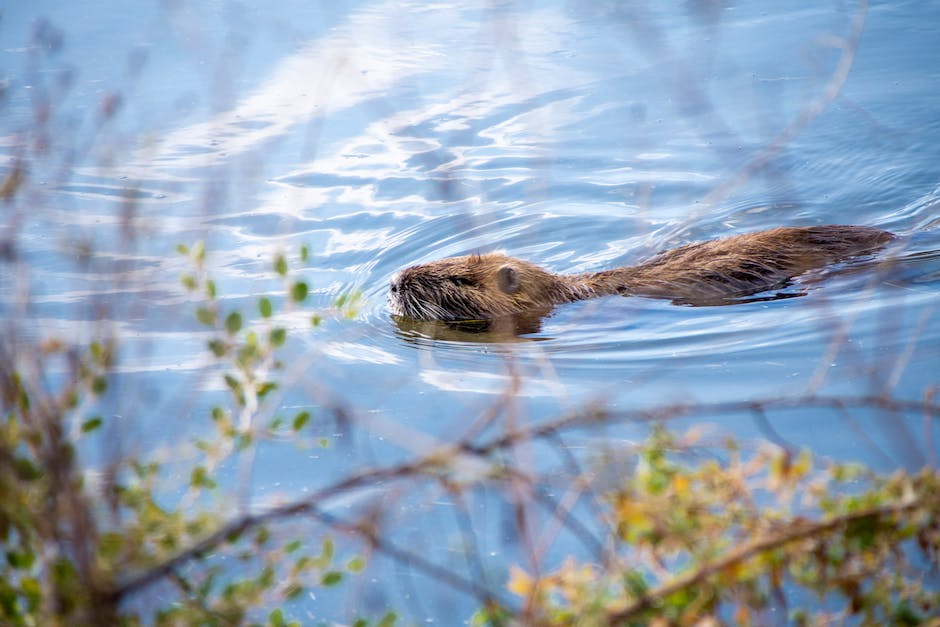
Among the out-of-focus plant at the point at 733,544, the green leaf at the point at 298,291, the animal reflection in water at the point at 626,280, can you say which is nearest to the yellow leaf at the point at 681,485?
the out-of-focus plant at the point at 733,544

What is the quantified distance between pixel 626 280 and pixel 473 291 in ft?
A: 2.34

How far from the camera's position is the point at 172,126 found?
7074 mm

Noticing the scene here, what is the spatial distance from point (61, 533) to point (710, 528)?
894 mm

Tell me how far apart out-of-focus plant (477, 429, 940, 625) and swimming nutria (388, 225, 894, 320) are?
310 cm

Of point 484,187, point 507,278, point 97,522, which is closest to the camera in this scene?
point 97,522

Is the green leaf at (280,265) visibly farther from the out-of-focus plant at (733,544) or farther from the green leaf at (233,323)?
the out-of-focus plant at (733,544)

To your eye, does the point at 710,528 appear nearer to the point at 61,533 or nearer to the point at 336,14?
the point at 61,533

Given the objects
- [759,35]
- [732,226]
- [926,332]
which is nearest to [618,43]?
[759,35]

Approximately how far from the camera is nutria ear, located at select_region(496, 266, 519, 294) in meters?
4.73

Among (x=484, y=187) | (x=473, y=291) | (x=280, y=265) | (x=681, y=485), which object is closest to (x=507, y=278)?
(x=473, y=291)

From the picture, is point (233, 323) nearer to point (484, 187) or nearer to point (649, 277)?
point (649, 277)

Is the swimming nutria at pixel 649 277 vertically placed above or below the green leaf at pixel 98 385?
below

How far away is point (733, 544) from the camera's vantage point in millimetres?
1580

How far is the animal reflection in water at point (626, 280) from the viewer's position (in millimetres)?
4664
